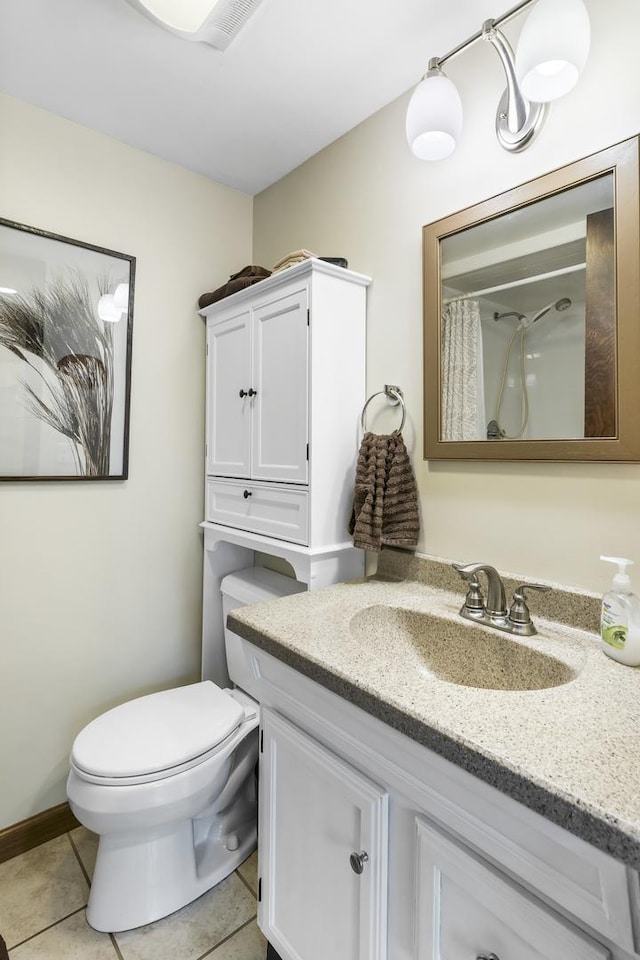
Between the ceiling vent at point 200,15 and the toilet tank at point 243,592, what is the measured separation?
1.59 m

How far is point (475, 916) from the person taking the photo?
68cm

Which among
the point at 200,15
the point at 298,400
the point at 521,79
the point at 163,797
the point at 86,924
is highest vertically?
the point at 200,15

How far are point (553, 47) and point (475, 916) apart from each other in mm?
1499

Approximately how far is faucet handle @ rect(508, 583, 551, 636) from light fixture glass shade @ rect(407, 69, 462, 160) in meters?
1.10

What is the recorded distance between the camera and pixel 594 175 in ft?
3.38

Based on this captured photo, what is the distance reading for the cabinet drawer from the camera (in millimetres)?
1484

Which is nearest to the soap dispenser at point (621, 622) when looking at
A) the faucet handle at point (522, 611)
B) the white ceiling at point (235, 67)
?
the faucet handle at point (522, 611)

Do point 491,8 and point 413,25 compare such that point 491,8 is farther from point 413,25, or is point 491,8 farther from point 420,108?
point 420,108

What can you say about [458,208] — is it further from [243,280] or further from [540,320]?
[243,280]

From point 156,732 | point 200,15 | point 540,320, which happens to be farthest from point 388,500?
point 200,15

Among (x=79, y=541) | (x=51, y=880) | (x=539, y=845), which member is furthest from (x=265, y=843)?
(x=79, y=541)

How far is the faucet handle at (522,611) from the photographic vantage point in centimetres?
105

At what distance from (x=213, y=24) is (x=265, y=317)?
0.73 m

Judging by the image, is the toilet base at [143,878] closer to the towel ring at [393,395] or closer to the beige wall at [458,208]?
the beige wall at [458,208]
